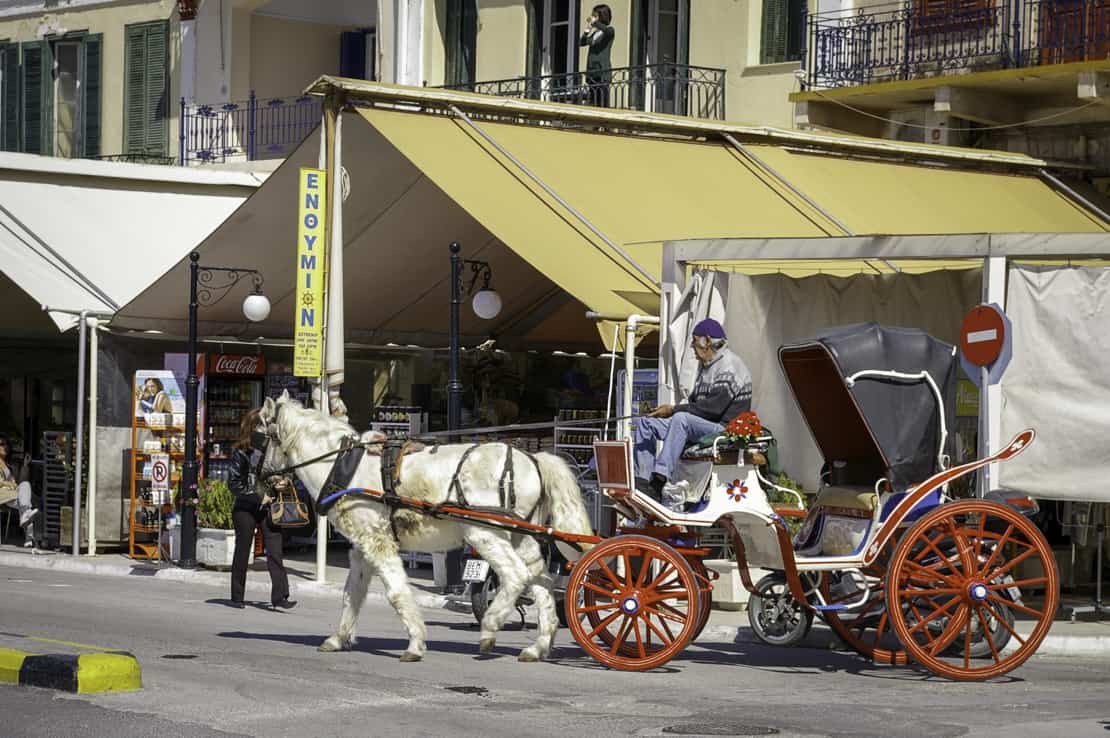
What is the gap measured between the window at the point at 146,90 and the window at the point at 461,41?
Answer: 5750 millimetres

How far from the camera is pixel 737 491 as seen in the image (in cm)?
1152

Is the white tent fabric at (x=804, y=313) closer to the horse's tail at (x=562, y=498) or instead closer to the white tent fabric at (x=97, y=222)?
the horse's tail at (x=562, y=498)

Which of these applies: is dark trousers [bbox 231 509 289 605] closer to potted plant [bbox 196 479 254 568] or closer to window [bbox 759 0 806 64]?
potted plant [bbox 196 479 254 568]

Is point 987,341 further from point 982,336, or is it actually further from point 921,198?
point 921,198

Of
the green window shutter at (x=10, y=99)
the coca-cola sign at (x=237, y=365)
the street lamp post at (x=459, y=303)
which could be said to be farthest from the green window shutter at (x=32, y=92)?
the street lamp post at (x=459, y=303)

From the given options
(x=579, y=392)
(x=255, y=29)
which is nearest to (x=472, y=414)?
(x=579, y=392)

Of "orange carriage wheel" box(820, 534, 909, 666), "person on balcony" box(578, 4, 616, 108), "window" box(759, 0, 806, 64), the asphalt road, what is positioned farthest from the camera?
"window" box(759, 0, 806, 64)

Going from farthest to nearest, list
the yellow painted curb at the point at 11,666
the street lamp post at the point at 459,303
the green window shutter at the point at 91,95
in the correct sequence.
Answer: the green window shutter at the point at 91,95 < the street lamp post at the point at 459,303 < the yellow painted curb at the point at 11,666

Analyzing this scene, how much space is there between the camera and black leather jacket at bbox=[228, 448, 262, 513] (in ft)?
53.1

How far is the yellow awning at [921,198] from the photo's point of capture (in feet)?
63.1

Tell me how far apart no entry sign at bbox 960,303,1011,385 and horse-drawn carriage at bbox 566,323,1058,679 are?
1.27 m

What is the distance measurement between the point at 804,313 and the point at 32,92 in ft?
68.7

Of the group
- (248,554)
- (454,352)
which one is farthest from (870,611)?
(248,554)

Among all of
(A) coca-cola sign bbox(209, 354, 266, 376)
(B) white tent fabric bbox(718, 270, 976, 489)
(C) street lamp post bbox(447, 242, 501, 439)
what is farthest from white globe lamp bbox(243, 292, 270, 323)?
(B) white tent fabric bbox(718, 270, 976, 489)
